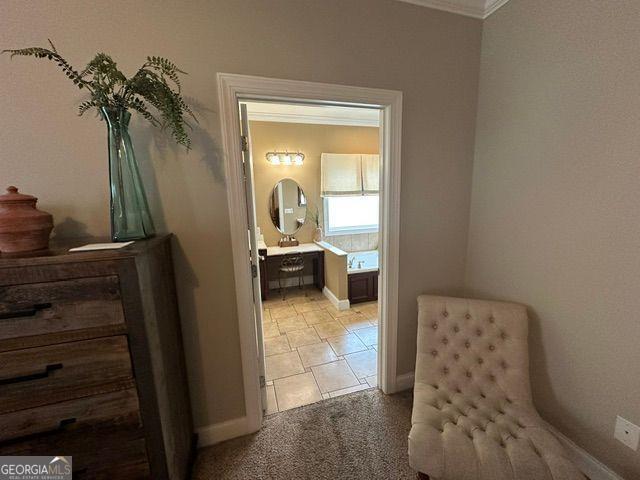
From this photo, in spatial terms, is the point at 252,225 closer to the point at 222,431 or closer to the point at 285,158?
the point at 222,431

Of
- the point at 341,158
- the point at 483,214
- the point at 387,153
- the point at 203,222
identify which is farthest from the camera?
the point at 341,158

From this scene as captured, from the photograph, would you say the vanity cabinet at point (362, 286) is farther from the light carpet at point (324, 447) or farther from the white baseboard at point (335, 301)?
the light carpet at point (324, 447)

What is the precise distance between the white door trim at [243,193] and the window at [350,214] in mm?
2527

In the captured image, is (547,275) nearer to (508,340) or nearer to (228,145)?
(508,340)

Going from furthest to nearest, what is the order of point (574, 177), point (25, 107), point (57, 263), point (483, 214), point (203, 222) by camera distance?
point (483, 214) < point (203, 222) < point (574, 177) < point (25, 107) < point (57, 263)

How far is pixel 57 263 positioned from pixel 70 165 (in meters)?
0.58

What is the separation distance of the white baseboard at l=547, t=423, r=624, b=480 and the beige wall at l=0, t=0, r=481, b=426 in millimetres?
991

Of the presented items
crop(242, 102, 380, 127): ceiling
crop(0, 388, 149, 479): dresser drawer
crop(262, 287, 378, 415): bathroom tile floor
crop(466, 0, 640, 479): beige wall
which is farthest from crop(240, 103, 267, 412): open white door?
crop(242, 102, 380, 127): ceiling

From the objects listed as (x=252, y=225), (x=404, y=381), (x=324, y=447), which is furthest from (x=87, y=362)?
(x=404, y=381)

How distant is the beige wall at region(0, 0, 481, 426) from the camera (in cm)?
108

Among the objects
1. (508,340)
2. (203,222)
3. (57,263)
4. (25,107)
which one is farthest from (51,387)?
(508,340)

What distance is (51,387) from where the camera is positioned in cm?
91

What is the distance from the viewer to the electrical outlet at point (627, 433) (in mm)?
1081

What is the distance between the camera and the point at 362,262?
3.82 m
